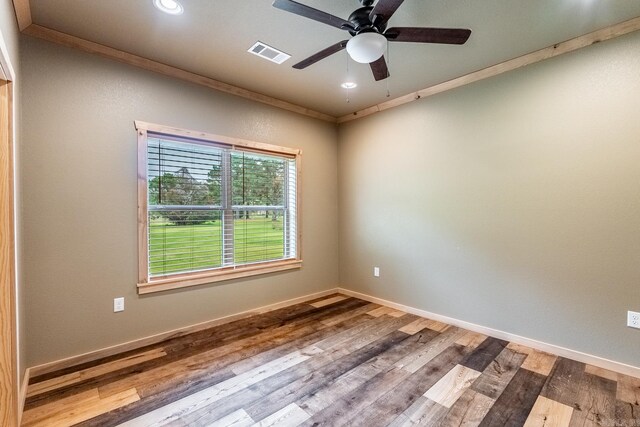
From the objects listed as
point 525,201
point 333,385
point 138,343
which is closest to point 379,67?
point 525,201

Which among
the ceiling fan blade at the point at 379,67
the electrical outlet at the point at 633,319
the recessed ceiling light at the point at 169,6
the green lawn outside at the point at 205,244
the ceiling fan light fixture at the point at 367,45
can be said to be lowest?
the electrical outlet at the point at 633,319

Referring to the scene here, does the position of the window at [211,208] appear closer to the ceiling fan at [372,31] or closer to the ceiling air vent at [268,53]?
the ceiling air vent at [268,53]

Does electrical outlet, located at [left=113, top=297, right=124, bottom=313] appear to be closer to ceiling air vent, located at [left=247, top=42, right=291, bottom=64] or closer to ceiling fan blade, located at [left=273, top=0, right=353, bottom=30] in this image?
ceiling air vent, located at [left=247, top=42, right=291, bottom=64]

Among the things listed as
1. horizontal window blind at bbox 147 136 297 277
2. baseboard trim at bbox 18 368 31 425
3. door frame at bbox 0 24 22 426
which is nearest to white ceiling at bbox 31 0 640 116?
horizontal window blind at bbox 147 136 297 277

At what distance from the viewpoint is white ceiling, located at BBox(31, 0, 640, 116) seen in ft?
6.88

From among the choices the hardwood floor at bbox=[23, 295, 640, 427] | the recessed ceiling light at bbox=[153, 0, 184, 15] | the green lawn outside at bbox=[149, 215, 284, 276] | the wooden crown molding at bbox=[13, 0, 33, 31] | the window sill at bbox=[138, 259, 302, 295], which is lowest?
the hardwood floor at bbox=[23, 295, 640, 427]

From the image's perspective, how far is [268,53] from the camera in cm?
270

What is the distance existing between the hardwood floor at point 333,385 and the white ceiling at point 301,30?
108 inches

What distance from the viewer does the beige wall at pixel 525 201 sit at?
2373 millimetres

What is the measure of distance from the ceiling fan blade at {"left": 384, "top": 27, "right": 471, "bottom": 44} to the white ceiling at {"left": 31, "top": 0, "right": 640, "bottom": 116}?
328 mm

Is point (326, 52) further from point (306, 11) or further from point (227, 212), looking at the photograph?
point (227, 212)

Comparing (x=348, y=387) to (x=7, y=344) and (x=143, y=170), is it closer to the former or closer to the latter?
(x=7, y=344)

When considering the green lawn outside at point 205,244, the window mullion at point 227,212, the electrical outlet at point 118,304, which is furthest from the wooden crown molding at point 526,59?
the electrical outlet at point 118,304

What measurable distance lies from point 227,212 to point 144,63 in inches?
65.4
